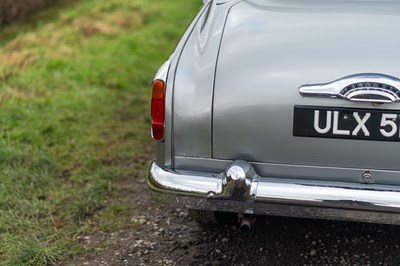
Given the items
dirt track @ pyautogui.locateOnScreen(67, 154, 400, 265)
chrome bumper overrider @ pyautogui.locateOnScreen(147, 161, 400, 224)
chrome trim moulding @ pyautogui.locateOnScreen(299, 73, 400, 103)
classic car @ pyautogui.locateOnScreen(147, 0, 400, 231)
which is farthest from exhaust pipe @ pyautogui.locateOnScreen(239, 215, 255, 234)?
chrome trim moulding @ pyautogui.locateOnScreen(299, 73, 400, 103)

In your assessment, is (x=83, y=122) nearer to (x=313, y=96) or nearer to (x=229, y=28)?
(x=229, y=28)

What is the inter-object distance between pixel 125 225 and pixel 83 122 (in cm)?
179

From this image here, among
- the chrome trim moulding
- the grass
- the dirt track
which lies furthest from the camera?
the grass

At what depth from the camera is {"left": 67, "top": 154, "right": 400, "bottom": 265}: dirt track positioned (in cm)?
349

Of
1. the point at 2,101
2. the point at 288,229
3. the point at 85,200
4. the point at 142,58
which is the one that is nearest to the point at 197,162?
the point at 288,229

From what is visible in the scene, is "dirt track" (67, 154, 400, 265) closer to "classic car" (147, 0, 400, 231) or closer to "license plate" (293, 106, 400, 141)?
"classic car" (147, 0, 400, 231)

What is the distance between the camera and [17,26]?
352 inches

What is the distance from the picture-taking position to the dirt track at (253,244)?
3.49 metres

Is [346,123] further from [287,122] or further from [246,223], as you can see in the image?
[246,223]

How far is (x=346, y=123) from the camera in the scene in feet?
9.37

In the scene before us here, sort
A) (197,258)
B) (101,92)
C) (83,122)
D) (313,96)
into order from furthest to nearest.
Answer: (101,92) → (83,122) → (197,258) → (313,96)

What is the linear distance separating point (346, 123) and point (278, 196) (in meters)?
0.45

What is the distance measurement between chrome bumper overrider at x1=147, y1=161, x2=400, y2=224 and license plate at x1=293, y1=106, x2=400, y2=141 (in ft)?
0.77

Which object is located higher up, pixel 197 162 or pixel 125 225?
pixel 197 162
